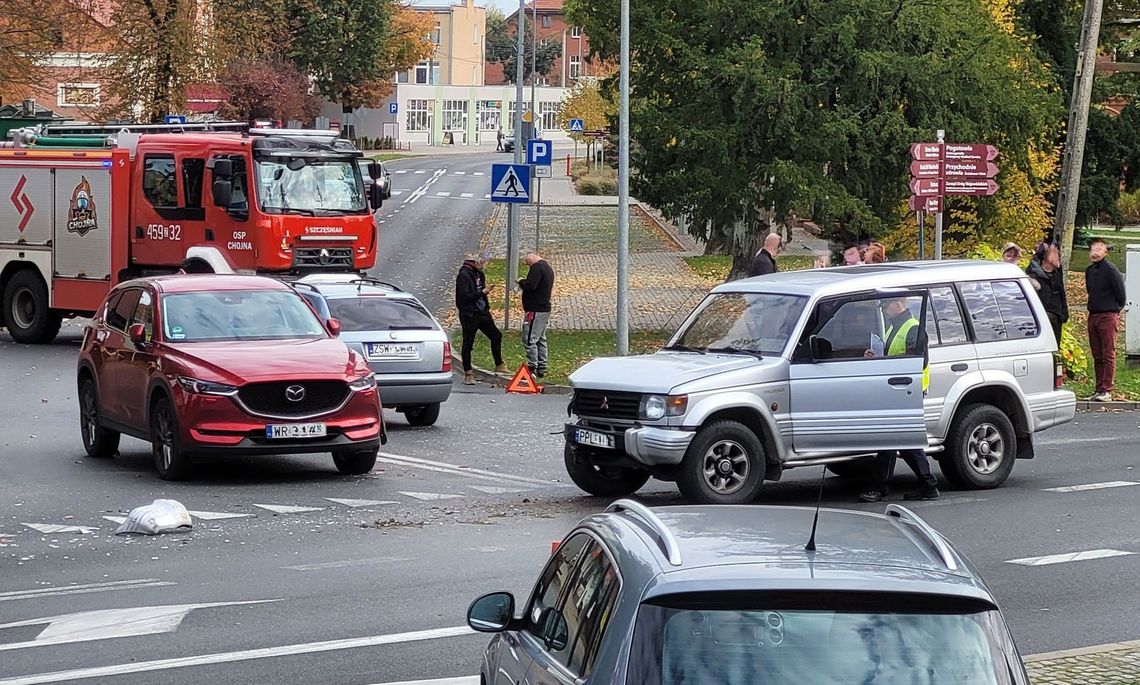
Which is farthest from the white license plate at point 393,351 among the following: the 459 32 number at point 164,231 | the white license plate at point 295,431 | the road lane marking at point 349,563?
the 459 32 number at point 164,231

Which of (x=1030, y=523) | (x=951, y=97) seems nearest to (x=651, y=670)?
(x=1030, y=523)

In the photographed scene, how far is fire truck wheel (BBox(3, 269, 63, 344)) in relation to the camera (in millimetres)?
28938

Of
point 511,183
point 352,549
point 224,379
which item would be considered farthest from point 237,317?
point 511,183

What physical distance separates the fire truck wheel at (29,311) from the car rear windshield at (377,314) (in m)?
10.6

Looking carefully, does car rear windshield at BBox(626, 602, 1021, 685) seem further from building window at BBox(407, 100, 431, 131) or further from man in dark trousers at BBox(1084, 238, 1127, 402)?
building window at BBox(407, 100, 431, 131)

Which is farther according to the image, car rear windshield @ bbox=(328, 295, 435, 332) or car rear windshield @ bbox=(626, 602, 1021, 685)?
car rear windshield @ bbox=(328, 295, 435, 332)

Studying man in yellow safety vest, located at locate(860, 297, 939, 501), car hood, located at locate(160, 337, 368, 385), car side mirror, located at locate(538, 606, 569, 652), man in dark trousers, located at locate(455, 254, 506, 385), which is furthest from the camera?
man in dark trousers, located at locate(455, 254, 506, 385)

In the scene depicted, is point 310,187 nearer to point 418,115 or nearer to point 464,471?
point 464,471

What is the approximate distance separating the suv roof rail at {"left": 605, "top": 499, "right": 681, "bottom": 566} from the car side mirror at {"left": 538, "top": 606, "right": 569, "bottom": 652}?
38cm

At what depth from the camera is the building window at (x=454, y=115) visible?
137 metres

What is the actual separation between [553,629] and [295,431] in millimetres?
10176

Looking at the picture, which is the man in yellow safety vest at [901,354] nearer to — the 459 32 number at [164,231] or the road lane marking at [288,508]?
the road lane marking at [288,508]

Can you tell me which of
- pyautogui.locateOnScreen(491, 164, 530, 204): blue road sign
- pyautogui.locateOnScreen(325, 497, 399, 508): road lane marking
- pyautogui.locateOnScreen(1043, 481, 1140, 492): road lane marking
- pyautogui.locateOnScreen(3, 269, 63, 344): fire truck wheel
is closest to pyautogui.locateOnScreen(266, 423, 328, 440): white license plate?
pyautogui.locateOnScreen(325, 497, 399, 508): road lane marking

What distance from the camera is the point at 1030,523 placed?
519 inches
